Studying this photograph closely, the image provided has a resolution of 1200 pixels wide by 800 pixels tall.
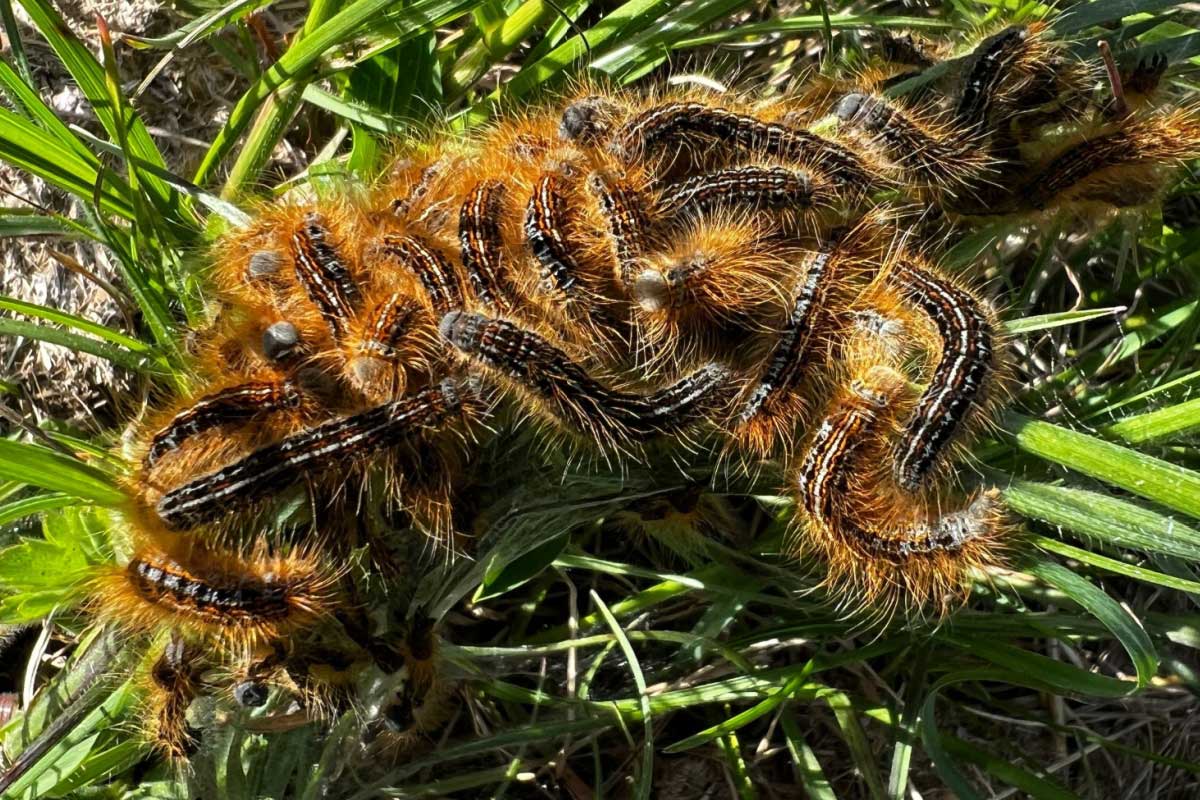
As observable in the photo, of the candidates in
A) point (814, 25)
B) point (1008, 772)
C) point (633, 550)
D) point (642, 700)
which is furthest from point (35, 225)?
point (1008, 772)

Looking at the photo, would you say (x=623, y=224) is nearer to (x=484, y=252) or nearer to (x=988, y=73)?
(x=484, y=252)

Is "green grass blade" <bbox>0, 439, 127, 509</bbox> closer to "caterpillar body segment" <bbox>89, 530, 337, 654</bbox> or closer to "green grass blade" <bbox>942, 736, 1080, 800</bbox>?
"caterpillar body segment" <bbox>89, 530, 337, 654</bbox>

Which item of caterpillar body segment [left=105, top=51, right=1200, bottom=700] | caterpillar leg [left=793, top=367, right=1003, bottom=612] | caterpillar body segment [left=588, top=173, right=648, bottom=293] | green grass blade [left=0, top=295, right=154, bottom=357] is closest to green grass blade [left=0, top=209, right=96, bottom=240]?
green grass blade [left=0, top=295, right=154, bottom=357]

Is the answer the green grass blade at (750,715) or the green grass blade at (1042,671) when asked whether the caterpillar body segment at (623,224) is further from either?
the green grass blade at (1042,671)

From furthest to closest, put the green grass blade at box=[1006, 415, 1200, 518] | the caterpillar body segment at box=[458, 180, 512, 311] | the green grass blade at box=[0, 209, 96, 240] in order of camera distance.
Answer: the green grass blade at box=[0, 209, 96, 240], the caterpillar body segment at box=[458, 180, 512, 311], the green grass blade at box=[1006, 415, 1200, 518]

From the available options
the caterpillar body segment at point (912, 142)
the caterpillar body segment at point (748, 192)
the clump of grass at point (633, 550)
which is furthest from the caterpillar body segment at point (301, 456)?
the caterpillar body segment at point (912, 142)

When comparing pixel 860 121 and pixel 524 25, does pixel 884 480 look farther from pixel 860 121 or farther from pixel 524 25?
pixel 524 25

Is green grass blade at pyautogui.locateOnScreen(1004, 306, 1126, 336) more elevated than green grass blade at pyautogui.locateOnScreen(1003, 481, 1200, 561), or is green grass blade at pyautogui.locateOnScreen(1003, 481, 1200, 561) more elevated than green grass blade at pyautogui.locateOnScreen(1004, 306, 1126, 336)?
green grass blade at pyautogui.locateOnScreen(1004, 306, 1126, 336)

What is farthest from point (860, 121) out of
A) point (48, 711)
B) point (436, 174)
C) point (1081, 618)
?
point (48, 711)
